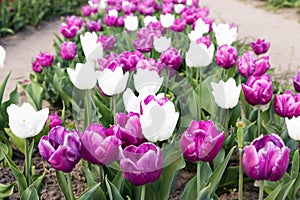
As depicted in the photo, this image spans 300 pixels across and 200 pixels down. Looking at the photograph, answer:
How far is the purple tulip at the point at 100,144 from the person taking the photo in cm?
168

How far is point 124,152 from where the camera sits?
5.32ft

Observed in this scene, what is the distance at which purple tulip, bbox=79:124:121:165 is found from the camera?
168 cm

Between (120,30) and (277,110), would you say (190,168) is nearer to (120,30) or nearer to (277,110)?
(277,110)

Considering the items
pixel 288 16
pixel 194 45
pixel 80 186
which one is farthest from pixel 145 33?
pixel 288 16

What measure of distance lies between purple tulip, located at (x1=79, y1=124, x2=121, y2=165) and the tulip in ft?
0.76

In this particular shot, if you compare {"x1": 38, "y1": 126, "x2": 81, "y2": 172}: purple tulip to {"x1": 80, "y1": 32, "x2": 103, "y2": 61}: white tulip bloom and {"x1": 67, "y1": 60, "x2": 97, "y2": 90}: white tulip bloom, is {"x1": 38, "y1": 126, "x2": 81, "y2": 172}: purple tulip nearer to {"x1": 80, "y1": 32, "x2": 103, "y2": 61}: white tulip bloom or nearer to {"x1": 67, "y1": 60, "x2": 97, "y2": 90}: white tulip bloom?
{"x1": 67, "y1": 60, "x2": 97, "y2": 90}: white tulip bloom

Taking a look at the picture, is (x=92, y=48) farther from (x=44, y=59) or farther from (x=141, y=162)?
(x=141, y=162)

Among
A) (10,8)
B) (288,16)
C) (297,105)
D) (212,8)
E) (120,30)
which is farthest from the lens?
(212,8)

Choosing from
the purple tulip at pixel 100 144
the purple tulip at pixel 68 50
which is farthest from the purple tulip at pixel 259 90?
the purple tulip at pixel 68 50

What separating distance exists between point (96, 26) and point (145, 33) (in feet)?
2.77

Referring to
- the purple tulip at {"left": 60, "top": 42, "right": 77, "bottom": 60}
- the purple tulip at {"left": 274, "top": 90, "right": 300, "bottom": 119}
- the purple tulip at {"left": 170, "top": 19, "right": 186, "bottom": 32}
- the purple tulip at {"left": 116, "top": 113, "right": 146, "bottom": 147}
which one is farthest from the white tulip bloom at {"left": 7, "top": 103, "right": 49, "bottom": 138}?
the purple tulip at {"left": 170, "top": 19, "right": 186, "bottom": 32}

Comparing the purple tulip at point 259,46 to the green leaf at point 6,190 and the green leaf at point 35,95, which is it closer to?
the green leaf at point 35,95

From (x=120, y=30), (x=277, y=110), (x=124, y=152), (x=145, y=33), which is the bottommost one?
(x=120, y=30)

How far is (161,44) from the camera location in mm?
3359
